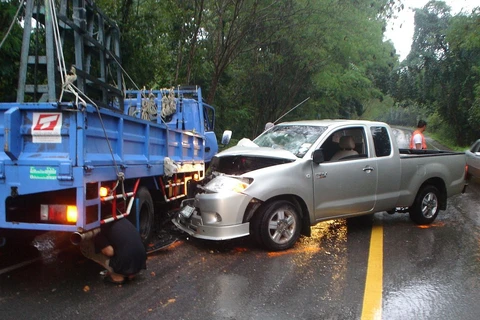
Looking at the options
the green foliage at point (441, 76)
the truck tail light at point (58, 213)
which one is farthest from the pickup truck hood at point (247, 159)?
the green foliage at point (441, 76)

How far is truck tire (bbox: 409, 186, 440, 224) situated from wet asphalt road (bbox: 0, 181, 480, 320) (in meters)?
0.81

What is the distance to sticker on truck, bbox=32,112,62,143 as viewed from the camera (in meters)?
4.15

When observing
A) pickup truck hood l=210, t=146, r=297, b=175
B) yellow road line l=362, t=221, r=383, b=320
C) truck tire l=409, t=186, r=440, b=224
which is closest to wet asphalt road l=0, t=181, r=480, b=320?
yellow road line l=362, t=221, r=383, b=320

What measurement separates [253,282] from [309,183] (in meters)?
1.83

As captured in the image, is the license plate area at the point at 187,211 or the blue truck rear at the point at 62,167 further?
the license plate area at the point at 187,211

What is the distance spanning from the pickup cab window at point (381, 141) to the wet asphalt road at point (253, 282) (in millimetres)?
1357

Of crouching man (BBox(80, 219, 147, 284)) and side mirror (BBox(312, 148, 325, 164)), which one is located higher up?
side mirror (BBox(312, 148, 325, 164))

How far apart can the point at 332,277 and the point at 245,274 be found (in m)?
0.99

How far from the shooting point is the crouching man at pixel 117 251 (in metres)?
4.44

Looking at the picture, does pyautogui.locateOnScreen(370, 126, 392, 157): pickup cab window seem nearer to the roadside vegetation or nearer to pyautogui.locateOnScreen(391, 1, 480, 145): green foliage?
the roadside vegetation

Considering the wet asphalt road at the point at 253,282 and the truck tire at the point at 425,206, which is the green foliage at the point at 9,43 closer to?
the wet asphalt road at the point at 253,282

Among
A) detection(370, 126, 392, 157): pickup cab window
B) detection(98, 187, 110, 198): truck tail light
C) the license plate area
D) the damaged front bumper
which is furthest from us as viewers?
detection(370, 126, 392, 157): pickup cab window

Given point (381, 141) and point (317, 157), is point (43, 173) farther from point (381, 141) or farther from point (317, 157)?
point (381, 141)

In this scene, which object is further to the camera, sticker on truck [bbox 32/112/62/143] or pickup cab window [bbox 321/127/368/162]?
Answer: pickup cab window [bbox 321/127/368/162]
